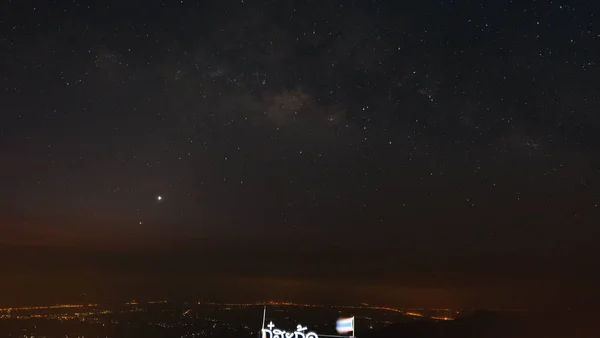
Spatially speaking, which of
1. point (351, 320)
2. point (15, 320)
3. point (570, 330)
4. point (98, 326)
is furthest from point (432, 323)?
point (15, 320)

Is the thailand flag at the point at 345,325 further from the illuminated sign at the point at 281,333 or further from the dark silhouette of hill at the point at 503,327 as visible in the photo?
the dark silhouette of hill at the point at 503,327

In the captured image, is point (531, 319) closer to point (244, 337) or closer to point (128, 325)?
point (244, 337)

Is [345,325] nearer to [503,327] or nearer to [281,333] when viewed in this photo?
[281,333]

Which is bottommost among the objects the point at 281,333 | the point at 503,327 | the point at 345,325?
the point at 503,327

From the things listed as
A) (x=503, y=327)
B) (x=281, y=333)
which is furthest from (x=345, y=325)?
(x=503, y=327)

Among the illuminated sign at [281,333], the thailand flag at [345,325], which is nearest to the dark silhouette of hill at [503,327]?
the thailand flag at [345,325]

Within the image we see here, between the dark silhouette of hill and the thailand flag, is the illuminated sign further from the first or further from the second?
the dark silhouette of hill

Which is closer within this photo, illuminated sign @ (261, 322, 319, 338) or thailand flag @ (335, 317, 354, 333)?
illuminated sign @ (261, 322, 319, 338)

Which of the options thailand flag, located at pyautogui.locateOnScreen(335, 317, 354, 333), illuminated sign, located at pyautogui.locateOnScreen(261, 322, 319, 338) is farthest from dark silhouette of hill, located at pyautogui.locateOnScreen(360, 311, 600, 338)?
illuminated sign, located at pyautogui.locateOnScreen(261, 322, 319, 338)
